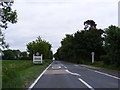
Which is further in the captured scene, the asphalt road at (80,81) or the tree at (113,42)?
the tree at (113,42)

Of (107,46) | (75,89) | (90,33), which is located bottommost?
(75,89)

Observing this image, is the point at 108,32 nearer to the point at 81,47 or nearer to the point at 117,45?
the point at 117,45

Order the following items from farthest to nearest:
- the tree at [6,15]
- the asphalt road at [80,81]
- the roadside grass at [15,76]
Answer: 1. the asphalt road at [80,81]
2. the roadside grass at [15,76]
3. the tree at [6,15]

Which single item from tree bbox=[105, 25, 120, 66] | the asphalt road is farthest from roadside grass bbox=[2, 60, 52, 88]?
tree bbox=[105, 25, 120, 66]

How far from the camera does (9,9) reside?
955 centimetres

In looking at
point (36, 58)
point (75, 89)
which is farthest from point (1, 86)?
point (36, 58)

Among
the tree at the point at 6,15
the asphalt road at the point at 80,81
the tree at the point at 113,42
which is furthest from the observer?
the tree at the point at 113,42

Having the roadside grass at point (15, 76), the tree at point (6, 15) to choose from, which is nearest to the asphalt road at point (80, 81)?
the roadside grass at point (15, 76)

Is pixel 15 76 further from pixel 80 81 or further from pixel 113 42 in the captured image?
pixel 113 42

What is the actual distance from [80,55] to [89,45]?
4.73 m

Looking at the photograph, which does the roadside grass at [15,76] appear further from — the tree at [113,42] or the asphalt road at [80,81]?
the tree at [113,42]

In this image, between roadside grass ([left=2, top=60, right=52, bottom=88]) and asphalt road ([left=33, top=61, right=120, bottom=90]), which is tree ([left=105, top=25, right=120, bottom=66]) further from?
roadside grass ([left=2, top=60, right=52, bottom=88])

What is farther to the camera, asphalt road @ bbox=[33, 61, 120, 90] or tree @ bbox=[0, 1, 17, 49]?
asphalt road @ bbox=[33, 61, 120, 90]

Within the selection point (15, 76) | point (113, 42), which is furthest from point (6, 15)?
point (113, 42)
